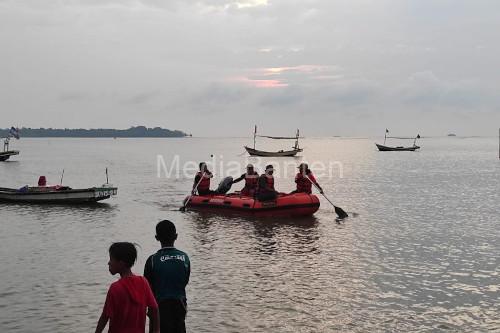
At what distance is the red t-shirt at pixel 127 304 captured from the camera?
191 inches

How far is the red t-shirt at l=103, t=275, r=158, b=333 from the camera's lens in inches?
191

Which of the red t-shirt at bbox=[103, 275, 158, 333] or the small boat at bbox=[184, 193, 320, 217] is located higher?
the red t-shirt at bbox=[103, 275, 158, 333]

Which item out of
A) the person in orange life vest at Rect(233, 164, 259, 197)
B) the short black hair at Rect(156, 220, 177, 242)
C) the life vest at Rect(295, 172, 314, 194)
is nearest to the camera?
the short black hair at Rect(156, 220, 177, 242)

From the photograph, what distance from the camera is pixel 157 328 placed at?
5211mm

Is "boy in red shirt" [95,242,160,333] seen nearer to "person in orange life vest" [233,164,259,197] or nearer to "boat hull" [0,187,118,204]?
"person in orange life vest" [233,164,259,197]

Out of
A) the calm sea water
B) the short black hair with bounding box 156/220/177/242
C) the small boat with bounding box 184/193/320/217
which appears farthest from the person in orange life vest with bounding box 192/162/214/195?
the short black hair with bounding box 156/220/177/242

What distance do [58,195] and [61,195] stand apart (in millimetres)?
148

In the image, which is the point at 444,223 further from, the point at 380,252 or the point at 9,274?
the point at 9,274

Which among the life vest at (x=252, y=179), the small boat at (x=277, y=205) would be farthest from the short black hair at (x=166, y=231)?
the life vest at (x=252, y=179)

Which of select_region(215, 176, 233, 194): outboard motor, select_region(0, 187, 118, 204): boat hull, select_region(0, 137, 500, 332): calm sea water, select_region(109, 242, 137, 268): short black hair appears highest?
select_region(109, 242, 137, 268): short black hair

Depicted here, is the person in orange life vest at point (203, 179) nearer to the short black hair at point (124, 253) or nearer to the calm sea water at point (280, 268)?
the calm sea water at point (280, 268)

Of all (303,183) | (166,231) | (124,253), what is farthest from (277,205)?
(124,253)

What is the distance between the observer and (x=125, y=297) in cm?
488

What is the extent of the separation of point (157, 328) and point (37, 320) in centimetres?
636
